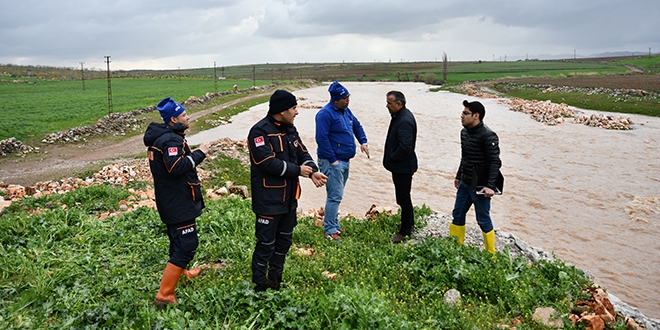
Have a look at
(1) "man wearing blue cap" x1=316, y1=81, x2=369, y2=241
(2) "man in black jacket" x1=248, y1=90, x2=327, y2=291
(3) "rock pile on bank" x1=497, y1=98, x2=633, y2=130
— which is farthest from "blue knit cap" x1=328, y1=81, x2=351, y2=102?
(3) "rock pile on bank" x1=497, y1=98, x2=633, y2=130

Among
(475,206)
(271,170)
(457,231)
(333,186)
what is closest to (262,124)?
(271,170)

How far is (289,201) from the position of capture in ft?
14.8

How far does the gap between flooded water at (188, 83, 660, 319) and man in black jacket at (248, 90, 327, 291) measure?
5210mm

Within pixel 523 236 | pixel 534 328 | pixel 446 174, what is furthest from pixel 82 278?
pixel 446 174

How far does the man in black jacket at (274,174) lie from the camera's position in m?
4.34

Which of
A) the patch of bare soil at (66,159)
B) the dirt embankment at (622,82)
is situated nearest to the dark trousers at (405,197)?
the patch of bare soil at (66,159)

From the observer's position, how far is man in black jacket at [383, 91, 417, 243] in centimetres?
643

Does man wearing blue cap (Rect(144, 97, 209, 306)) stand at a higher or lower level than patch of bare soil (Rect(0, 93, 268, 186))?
higher

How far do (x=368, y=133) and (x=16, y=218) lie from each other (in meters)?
16.9

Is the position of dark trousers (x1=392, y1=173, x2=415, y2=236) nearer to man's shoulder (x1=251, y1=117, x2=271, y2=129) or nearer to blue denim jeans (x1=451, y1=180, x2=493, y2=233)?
blue denim jeans (x1=451, y1=180, x2=493, y2=233)

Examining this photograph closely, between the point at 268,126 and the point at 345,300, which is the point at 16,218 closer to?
the point at 268,126

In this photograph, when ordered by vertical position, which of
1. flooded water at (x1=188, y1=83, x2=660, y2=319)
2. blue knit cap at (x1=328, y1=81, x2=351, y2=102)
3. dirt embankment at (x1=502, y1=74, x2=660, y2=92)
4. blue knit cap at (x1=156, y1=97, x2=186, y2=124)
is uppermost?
dirt embankment at (x1=502, y1=74, x2=660, y2=92)

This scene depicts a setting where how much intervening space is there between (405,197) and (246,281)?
3.03m

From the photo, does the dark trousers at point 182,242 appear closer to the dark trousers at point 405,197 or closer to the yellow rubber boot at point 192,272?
the yellow rubber boot at point 192,272
